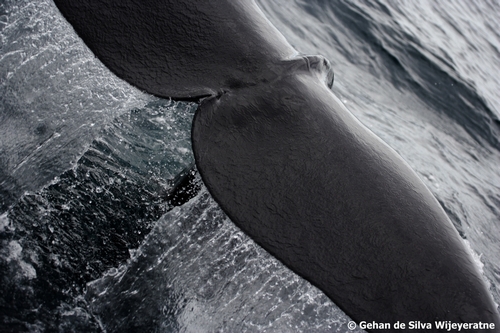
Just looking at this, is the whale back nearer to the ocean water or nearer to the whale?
the whale

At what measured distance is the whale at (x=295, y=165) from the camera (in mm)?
1784

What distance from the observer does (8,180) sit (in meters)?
3.45

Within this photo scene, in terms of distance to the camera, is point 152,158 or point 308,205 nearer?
point 308,205

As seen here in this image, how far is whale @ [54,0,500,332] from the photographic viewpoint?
1.78 metres

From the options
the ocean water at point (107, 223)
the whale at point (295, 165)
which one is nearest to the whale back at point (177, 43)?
the whale at point (295, 165)

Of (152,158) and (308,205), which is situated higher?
(308,205)

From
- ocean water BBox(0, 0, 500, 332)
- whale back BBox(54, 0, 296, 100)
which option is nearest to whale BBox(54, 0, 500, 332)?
whale back BBox(54, 0, 296, 100)

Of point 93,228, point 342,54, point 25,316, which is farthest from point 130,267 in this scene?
point 342,54

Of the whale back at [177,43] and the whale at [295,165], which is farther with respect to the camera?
the whale back at [177,43]

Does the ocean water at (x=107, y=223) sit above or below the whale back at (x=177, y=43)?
below

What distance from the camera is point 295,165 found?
2.06 meters

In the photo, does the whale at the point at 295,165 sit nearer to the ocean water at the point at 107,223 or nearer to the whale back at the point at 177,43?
the whale back at the point at 177,43

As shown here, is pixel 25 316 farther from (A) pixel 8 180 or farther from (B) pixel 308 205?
(B) pixel 308 205

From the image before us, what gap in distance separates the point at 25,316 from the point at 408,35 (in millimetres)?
10462
